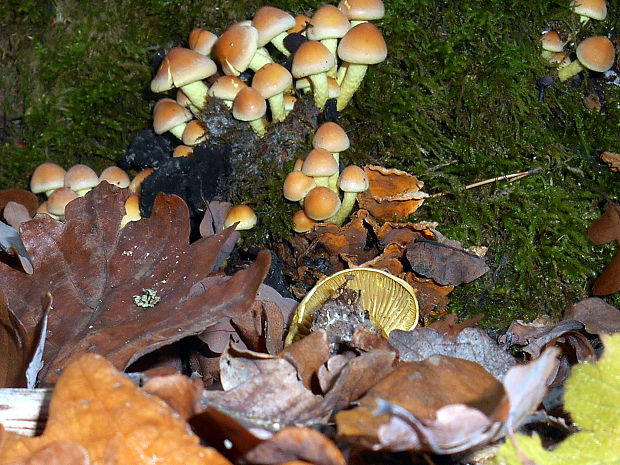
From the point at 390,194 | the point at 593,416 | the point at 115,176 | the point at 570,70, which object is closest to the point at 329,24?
the point at 390,194

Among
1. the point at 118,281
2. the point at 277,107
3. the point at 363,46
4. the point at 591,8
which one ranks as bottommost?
the point at 118,281

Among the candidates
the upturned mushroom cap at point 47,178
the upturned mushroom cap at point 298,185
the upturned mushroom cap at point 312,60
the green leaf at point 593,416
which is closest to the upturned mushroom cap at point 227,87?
the upturned mushroom cap at point 312,60

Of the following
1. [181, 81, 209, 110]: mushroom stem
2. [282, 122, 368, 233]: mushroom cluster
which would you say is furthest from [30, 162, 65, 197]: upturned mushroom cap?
[282, 122, 368, 233]: mushroom cluster

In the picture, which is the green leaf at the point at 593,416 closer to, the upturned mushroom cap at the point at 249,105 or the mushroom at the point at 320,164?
the mushroom at the point at 320,164

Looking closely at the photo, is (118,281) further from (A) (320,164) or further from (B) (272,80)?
(B) (272,80)

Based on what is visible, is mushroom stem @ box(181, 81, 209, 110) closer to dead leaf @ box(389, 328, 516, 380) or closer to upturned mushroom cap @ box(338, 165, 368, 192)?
upturned mushroom cap @ box(338, 165, 368, 192)
